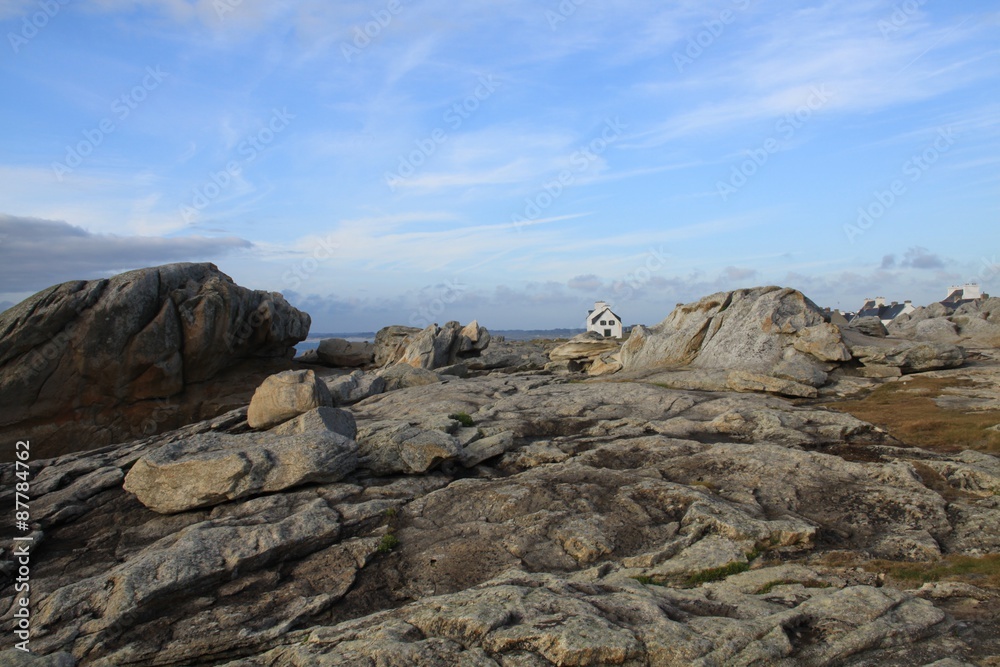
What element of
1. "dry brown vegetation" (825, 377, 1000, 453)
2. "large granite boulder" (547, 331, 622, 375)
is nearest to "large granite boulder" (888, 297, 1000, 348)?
"dry brown vegetation" (825, 377, 1000, 453)

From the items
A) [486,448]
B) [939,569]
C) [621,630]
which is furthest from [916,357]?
[621,630]

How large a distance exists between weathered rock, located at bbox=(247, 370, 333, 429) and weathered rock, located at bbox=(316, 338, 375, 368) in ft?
159

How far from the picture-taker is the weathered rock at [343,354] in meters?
74.6

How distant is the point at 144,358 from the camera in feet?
163

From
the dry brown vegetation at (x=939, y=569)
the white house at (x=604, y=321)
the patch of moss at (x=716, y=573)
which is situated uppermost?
the dry brown vegetation at (x=939, y=569)

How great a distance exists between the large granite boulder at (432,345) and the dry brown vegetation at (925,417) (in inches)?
1551

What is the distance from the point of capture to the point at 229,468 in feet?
58.4

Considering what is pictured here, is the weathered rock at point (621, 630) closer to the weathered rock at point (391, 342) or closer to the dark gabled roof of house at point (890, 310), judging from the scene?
the weathered rock at point (391, 342)

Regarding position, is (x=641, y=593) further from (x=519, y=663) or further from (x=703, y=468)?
(x=703, y=468)

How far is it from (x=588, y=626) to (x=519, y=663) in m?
1.34

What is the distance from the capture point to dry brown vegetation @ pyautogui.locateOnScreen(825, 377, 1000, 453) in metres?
23.7

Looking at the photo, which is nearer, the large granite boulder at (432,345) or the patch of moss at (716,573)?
the patch of moss at (716,573)

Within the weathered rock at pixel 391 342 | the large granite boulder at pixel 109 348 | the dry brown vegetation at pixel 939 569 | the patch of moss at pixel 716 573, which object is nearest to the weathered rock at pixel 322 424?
the patch of moss at pixel 716 573

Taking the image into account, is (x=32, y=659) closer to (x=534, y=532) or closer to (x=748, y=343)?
(x=534, y=532)
